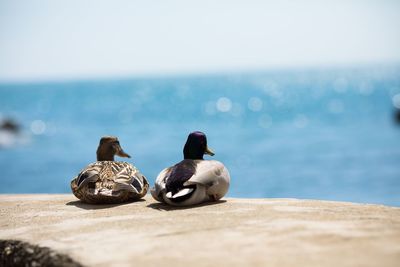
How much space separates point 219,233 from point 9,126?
156ft

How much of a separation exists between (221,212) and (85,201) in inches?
89.3

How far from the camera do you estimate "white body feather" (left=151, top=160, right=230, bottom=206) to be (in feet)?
24.7

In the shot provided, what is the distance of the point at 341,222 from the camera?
631 centimetres

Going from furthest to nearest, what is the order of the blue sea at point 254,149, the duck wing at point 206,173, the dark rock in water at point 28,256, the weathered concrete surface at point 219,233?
1. the blue sea at point 254,149
2. the duck wing at point 206,173
3. the dark rock in water at point 28,256
4. the weathered concrete surface at point 219,233

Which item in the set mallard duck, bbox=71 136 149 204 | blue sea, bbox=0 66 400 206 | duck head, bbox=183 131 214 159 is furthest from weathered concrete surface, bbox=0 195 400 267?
blue sea, bbox=0 66 400 206

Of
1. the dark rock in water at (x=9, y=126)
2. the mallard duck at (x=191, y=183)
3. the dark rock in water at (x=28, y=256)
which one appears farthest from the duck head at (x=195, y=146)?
the dark rock in water at (x=9, y=126)

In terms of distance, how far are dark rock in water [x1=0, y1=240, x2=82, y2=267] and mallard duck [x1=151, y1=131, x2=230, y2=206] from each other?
191 centimetres

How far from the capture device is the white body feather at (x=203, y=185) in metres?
7.54

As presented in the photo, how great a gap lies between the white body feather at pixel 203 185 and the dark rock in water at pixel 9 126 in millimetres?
45227

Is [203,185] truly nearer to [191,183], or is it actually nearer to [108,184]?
[191,183]

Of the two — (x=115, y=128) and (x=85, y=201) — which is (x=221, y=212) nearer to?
(x=85, y=201)

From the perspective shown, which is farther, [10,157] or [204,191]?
[10,157]

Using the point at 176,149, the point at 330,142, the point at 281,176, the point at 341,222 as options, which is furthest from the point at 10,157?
the point at 341,222

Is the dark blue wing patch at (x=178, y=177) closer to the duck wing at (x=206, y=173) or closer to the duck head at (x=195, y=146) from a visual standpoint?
the duck wing at (x=206, y=173)
